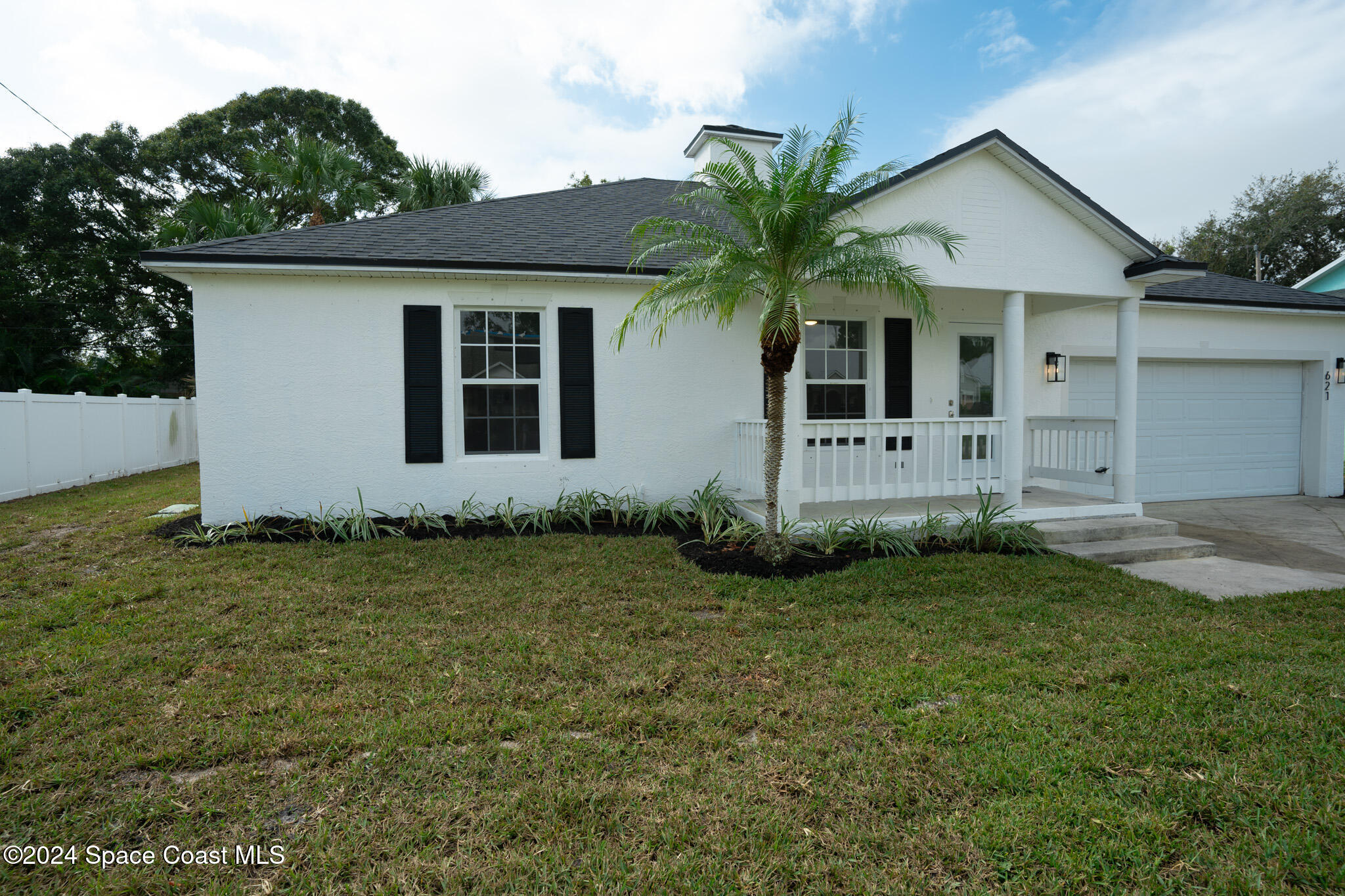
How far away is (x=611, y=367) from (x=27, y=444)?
30.2ft

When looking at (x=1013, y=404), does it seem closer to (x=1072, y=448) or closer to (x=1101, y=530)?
(x=1101, y=530)

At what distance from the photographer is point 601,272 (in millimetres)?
7062

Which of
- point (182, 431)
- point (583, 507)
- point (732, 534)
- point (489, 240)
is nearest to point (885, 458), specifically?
point (732, 534)

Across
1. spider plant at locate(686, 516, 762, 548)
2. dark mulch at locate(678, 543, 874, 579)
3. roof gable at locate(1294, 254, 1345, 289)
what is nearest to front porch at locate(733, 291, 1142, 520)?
spider plant at locate(686, 516, 762, 548)

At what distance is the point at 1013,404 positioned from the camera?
676 cm

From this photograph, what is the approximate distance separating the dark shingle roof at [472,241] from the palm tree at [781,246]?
1.79 metres

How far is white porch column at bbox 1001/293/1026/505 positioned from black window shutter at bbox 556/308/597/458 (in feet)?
15.1

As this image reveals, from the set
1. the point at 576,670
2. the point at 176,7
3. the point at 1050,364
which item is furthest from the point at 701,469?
the point at 176,7

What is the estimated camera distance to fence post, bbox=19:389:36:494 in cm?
919

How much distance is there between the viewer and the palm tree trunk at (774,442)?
543 cm

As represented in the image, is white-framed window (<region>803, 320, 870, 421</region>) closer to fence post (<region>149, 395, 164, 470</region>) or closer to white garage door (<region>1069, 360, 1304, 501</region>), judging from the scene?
white garage door (<region>1069, 360, 1304, 501</region>)

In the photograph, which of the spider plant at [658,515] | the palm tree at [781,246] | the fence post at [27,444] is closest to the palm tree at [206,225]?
the fence post at [27,444]

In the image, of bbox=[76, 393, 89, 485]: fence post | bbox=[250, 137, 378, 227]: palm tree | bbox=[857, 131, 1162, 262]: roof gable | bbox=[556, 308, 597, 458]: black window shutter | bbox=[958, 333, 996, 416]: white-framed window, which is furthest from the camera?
bbox=[250, 137, 378, 227]: palm tree

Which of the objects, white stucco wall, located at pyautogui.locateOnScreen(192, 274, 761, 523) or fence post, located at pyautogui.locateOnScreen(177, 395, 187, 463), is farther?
fence post, located at pyautogui.locateOnScreen(177, 395, 187, 463)
